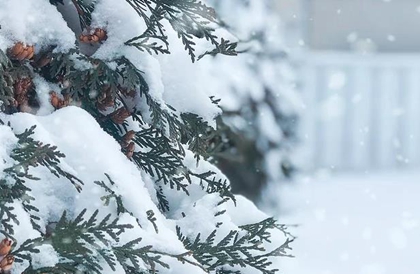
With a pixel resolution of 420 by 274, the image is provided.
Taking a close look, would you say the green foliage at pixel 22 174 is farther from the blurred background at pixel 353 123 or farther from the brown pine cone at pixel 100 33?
the blurred background at pixel 353 123

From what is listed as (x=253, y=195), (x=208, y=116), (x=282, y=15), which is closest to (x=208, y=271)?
(x=208, y=116)

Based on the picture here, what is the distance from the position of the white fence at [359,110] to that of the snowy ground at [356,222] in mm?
309

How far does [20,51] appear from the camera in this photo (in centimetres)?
193

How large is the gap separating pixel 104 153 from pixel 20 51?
1.06 feet

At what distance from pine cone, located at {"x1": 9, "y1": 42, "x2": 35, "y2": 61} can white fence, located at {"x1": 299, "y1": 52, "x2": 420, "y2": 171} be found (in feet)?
27.0

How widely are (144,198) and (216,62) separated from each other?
3.08 meters

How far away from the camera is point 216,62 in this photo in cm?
500

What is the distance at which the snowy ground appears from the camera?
705 cm

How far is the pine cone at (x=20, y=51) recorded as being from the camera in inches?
76.0

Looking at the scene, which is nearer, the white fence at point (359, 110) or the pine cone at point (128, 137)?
the pine cone at point (128, 137)

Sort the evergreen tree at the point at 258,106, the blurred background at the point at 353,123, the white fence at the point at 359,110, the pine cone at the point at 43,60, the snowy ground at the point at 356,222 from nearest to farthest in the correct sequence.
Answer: the pine cone at the point at 43,60, the evergreen tree at the point at 258,106, the snowy ground at the point at 356,222, the blurred background at the point at 353,123, the white fence at the point at 359,110

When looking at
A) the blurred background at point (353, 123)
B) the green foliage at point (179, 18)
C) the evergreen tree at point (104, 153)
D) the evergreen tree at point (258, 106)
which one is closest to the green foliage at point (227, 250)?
the evergreen tree at point (104, 153)

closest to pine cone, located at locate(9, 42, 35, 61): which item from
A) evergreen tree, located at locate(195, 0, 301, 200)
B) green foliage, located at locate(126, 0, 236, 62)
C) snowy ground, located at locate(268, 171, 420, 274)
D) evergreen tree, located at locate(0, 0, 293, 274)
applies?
evergreen tree, located at locate(0, 0, 293, 274)

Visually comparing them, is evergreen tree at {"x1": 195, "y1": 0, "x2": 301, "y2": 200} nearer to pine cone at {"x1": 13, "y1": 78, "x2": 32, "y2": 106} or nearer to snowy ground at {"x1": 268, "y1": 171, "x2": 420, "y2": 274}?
snowy ground at {"x1": 268, "y1": 171, "x2": 420, "y2": 274}
